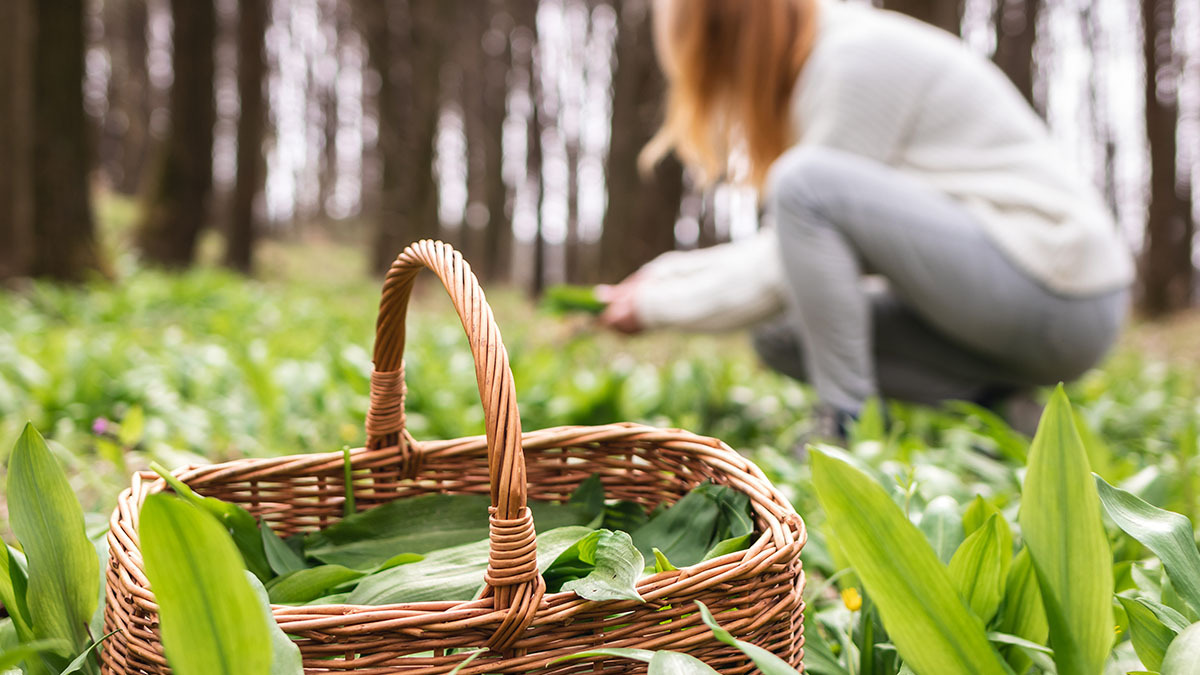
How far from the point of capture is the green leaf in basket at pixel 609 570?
0.67 m

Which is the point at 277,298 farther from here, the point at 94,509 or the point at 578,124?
the point at 578,124

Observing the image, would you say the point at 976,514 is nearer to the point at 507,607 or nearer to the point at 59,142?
the point at 507,607

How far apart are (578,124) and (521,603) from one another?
17753 millimetres

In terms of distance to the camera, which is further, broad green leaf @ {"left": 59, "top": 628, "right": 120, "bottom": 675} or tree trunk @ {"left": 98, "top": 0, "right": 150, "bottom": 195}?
tree trunk @ {"left": 98, "top": 0, "right": 150, "bottom": 195}

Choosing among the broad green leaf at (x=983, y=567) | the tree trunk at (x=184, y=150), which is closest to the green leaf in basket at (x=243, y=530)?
the broad green leaf at (x=983, y=567)

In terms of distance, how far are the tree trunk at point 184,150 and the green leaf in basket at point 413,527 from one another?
7.17 meters

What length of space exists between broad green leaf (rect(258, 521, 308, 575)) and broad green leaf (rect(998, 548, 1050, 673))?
2.47 feet

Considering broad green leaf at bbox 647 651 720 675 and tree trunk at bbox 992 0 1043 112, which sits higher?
tree trunk at bbox 992 0 1043 112

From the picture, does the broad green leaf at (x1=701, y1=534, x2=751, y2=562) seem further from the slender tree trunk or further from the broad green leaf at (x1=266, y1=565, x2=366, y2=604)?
the slender tree trunk

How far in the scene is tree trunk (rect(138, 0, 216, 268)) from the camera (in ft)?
23.7

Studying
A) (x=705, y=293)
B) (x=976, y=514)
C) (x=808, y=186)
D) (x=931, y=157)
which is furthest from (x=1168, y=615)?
(x=931, y=157)

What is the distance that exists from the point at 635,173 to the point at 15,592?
609cm

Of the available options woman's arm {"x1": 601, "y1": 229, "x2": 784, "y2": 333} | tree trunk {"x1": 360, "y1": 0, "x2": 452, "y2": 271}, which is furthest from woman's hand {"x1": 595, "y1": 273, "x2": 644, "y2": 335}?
tree trunk {"x1": 360, "y1": 0, "x2": 452, "y2": 271}

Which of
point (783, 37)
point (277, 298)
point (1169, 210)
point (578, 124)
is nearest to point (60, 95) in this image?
point (277, 298)
